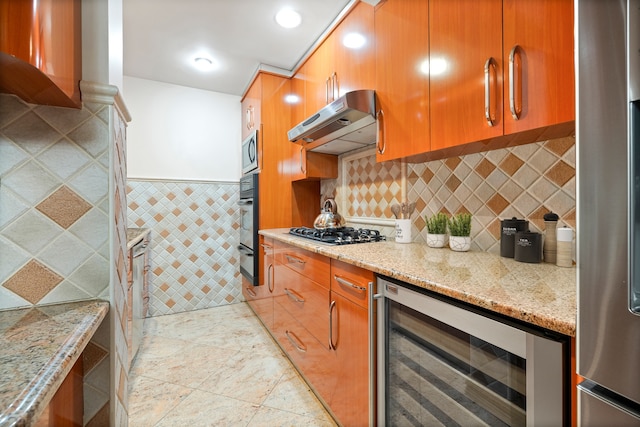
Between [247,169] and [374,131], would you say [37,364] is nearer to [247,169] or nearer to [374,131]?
[374,131]

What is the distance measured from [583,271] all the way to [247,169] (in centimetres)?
281

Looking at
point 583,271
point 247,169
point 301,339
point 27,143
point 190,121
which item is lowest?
point 301,339

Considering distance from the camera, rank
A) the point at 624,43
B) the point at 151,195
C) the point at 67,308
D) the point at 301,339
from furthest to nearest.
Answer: the point at 151,195
the point at 301,339
the point at 67,308
the point at 624,43

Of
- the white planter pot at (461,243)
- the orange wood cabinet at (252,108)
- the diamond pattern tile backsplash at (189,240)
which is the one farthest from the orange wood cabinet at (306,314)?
the orange wood cabinet at (252,108)

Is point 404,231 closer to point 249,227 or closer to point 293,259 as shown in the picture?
point 293,259

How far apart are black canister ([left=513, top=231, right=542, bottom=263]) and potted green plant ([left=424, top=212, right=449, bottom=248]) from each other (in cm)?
40

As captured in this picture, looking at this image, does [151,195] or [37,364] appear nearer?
[37,364]

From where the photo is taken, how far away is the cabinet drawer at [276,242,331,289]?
4.74 ft

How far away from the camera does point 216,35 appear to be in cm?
212

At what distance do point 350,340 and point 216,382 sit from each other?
43.4 inches

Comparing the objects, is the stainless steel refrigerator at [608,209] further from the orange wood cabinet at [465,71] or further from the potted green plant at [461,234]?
the potted green plant at [461,234]

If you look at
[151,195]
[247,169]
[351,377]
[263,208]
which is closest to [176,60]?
[247,169]

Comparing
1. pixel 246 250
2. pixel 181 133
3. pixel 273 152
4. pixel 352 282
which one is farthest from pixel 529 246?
pixel 181 133

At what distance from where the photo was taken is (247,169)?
2949 mm
